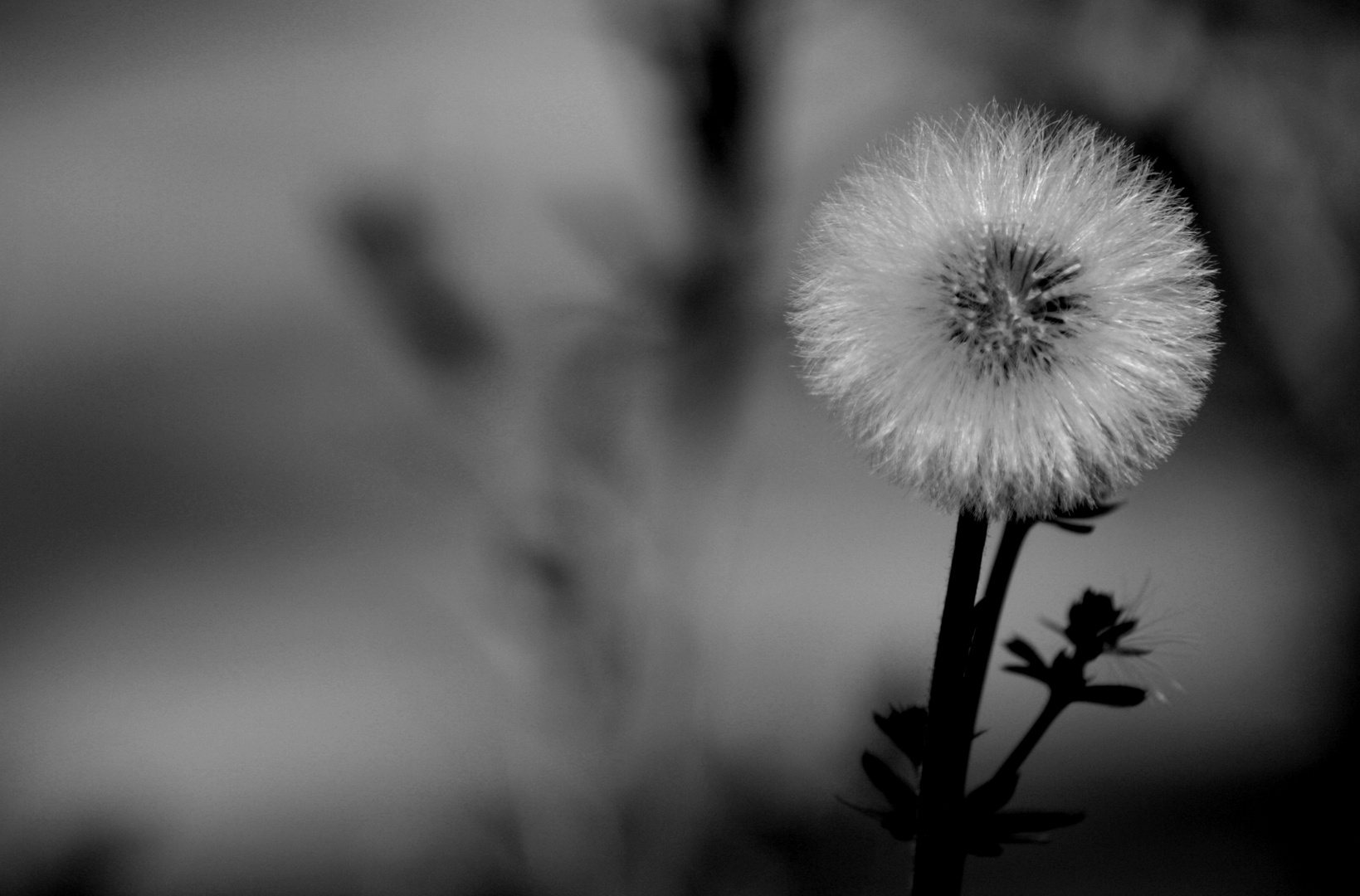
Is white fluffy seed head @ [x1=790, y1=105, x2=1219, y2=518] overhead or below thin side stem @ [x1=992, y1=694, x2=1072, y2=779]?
overhead

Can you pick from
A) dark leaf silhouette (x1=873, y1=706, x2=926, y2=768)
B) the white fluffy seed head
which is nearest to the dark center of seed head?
the white fluffy seed head

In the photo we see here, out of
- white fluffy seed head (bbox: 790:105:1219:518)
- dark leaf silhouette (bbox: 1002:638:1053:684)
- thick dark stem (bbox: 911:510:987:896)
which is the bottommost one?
thick dark stem (bbox: 911:510:987:896)

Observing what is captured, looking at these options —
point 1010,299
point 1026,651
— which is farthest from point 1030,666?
point 1010,299

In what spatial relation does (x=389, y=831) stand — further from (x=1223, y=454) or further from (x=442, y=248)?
(x=1223, y=454)

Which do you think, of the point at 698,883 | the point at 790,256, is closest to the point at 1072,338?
the point at 790,256

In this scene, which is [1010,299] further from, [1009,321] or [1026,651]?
[1026,651]

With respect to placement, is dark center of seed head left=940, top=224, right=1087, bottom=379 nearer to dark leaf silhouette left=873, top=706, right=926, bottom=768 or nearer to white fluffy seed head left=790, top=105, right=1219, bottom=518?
white fluffy seed head left=790, top=105, right=1219, bottom=518

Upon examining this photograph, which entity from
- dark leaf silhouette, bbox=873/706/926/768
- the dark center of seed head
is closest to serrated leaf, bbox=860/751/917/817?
dark leaf silhouette, bbox=873/706/926/768
